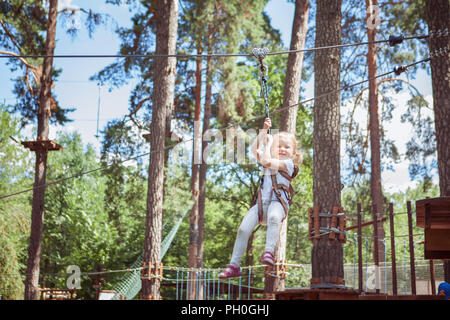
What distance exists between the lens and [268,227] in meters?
3.84

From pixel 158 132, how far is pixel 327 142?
482 cm

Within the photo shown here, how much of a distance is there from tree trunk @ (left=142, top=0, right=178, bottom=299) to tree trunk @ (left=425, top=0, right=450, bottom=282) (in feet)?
16.4

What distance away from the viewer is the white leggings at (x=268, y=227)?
12.5 ft

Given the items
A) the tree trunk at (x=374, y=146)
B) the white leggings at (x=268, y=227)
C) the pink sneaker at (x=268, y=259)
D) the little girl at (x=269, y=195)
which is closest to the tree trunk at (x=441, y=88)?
the little girl at (x=269, y=195)

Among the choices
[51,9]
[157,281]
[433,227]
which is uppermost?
[51,9]

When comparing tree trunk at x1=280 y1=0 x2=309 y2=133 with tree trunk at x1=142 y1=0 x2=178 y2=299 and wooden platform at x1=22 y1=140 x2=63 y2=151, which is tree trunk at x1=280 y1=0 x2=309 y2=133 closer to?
tree trunk at x1=142 y1=0 x2=178 y2=299

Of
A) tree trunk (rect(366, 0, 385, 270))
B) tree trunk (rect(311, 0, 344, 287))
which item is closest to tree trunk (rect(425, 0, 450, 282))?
tree trunk (rect(311, 0, 344, 287))

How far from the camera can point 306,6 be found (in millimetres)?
10273

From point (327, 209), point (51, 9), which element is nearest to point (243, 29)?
point (51, 9)

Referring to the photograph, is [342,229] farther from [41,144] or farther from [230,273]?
[41,144]

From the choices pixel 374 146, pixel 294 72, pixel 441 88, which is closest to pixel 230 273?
pixel 441 88
